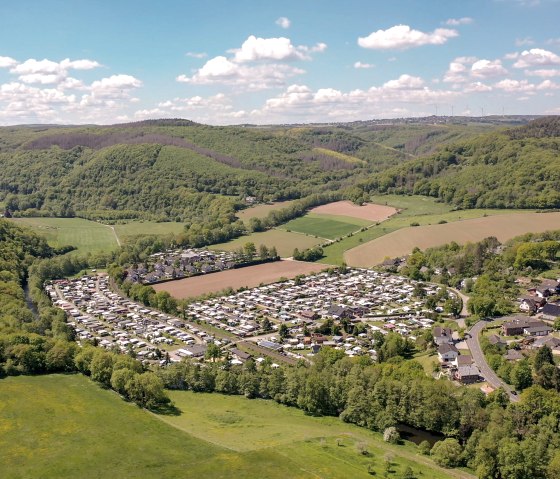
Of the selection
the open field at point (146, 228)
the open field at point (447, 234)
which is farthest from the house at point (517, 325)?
the open field at point (146, 228)

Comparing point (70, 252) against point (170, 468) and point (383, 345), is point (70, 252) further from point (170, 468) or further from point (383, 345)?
point (170, 468)

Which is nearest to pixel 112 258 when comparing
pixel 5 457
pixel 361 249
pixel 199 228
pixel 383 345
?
pixel 199 228

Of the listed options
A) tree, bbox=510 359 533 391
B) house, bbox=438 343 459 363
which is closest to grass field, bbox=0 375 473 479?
tree, bbox=510 359 533 391

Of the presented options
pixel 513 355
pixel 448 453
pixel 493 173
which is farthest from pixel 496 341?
pixel 493 173

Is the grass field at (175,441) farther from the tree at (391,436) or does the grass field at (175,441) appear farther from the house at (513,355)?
the house at (513,355)

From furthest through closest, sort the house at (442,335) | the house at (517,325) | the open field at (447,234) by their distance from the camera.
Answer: the open field at (447,234) → the house at (517,325) → the house at (442,335)
